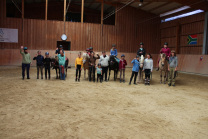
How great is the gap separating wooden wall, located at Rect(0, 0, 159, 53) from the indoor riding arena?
8cm

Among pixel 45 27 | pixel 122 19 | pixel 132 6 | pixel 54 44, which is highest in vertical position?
pixel 132 6

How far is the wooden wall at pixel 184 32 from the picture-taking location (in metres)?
14.1

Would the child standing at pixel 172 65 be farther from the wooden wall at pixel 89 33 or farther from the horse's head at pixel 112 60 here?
the wooden wall at pixel 89 33

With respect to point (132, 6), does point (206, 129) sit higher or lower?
lower

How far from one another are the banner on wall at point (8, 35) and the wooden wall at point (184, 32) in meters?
14.5

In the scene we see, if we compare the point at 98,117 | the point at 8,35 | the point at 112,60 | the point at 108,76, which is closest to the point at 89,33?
the point at 8,35

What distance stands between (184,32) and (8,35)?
1556 centimetres

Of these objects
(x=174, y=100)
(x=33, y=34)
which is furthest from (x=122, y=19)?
(x=174, y=100)

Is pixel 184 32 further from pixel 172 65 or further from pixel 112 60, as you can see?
pixel 112 60

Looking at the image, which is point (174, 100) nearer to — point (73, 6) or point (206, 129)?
point (206, 129)

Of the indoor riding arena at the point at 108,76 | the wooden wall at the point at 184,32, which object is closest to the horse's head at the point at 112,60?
the indoor riding arena at the point at 108,76

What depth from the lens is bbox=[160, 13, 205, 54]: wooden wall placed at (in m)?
14.1

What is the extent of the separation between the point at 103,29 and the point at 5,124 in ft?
49.4

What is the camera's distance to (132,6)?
18.1m
